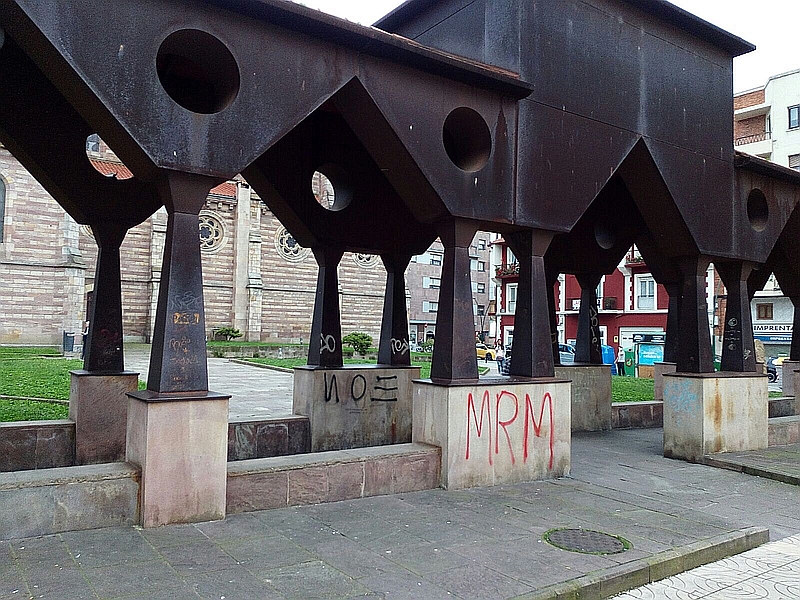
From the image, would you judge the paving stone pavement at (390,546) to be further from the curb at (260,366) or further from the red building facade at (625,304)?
the red building facade at (625,304)

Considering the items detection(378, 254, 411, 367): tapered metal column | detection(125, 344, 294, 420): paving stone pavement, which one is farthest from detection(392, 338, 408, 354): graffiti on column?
detection(125, 344, 294, 420): paving stone pavement

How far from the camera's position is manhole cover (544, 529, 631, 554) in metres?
5.60

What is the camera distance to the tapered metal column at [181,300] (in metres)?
6.11

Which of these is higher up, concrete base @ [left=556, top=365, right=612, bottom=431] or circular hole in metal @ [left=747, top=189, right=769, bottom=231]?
circular hole in metal @ [left=747, top=189, right=769, bottom=231]

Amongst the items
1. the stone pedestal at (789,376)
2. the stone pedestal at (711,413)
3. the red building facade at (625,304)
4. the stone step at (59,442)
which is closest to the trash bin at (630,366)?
the red building facade at (625,304)

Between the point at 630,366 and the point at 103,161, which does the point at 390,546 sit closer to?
the point at 630,366

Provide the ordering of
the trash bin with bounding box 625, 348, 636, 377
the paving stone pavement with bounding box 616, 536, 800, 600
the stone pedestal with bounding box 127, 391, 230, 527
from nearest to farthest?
the paving stone pavement with bounding box 616, 536, 800, 600 → the stone pedestal with bounding box 127, 391, 230, 527 → the trash bin with bounding box 625, 348, 636, 377

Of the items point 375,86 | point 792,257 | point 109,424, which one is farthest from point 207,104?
point 792,257

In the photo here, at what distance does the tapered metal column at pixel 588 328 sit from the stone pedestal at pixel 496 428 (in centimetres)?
564

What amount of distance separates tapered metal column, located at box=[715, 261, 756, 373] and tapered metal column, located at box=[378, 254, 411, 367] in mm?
5333

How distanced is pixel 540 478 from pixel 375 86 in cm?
502

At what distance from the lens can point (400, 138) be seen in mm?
7367

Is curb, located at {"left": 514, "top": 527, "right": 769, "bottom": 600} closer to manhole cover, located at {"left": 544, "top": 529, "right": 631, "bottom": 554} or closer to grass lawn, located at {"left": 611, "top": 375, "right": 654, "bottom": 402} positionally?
manhole cover, located at {"left": 544, "top": 529, "right": 631, "bottom": 554}

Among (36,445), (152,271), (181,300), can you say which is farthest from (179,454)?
(152,271)
